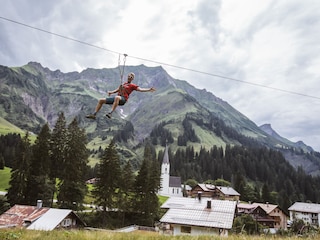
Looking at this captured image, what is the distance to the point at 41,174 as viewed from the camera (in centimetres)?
4950

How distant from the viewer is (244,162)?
559 feet

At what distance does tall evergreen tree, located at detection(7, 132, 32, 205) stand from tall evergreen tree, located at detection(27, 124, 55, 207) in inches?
34.8

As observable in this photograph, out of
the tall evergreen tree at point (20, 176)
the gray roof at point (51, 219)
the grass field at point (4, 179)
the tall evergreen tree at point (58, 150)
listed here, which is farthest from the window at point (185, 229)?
the grass field at point (4, 179)

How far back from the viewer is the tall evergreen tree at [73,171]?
46.9 metres

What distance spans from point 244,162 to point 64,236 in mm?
172147

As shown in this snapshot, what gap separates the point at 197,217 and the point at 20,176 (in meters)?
31.7

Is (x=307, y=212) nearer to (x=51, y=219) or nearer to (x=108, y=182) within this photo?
(x=108, y=182)

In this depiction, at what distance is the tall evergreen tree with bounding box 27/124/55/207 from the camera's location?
47031mm

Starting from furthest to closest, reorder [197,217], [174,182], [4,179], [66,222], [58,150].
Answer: [174,182] < [4,179] < [58,150] < [197,217] < [66,222]

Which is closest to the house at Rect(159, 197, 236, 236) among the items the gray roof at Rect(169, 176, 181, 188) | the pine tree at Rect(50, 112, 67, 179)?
the pine tree at Rect(50, 112, 67, 179)

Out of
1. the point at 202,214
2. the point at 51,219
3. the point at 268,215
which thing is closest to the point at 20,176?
the point at 51,219

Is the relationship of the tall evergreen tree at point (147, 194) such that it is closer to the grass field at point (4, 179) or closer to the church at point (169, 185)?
the grass field at point (4, 179)

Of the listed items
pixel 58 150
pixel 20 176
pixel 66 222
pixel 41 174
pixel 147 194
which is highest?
pixel 58 150

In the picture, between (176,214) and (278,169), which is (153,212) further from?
(278,169)
